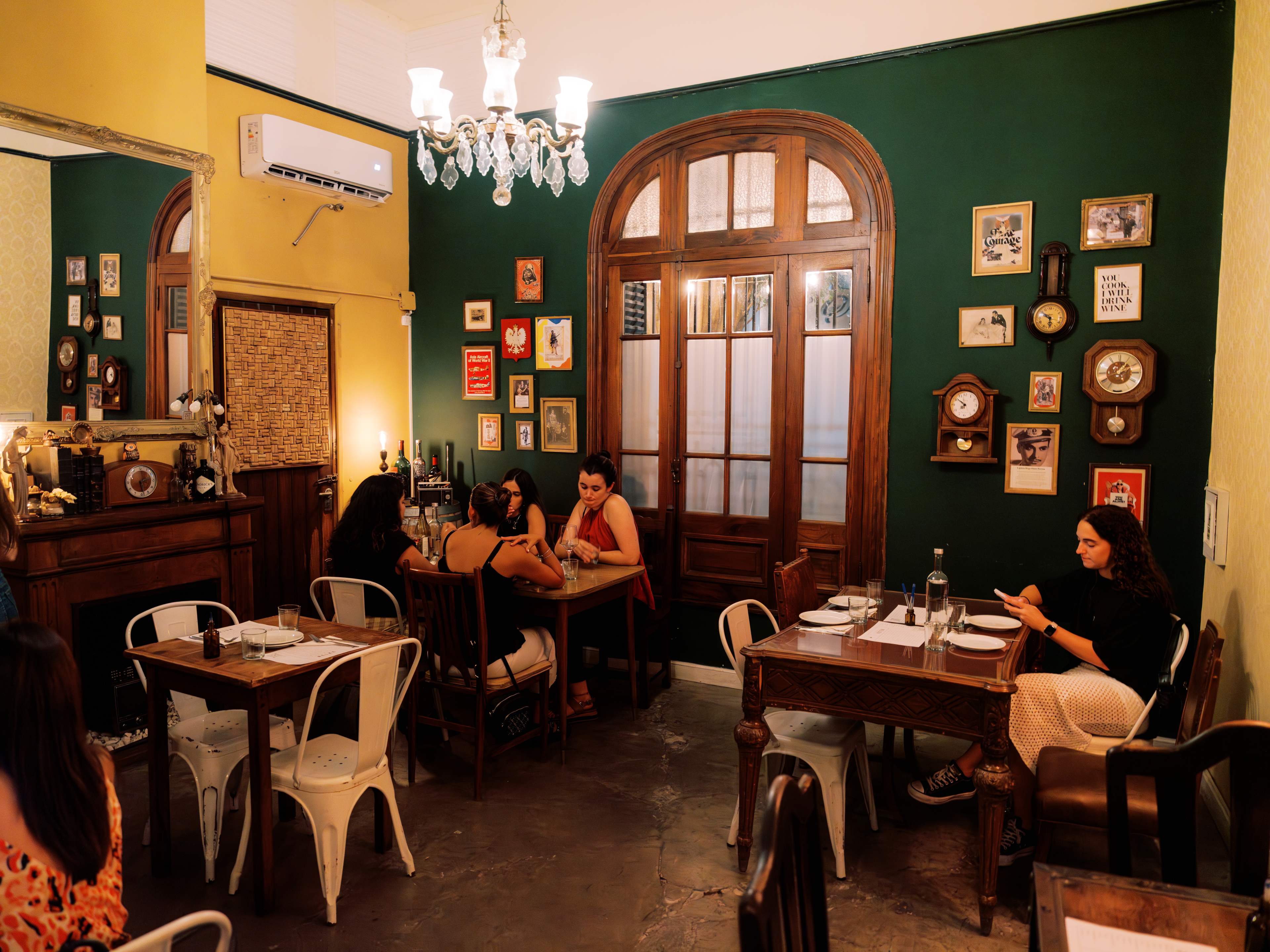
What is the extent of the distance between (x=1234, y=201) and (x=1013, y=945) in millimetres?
3169

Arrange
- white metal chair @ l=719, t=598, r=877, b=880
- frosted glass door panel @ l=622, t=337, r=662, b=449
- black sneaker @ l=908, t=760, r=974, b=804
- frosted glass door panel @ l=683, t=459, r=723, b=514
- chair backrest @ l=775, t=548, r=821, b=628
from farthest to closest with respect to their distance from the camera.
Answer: frosted glass door panel @ l=622, t=337, r=662, b=449 → frosted glass door panel @ l=683, t=459, r=723, b=514 → chair backrest @ l=775, t=548, r=821, b=628 → black sneaker @ l=908, t=760, r=974, b=804 → white metal chair @ l=719, t=598, r=877, b=880

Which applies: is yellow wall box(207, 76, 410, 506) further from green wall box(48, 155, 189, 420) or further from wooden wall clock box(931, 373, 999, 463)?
wooden wall clock box(931, 373, 999, 463)

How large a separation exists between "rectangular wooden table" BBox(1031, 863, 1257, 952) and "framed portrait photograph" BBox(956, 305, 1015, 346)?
318cm

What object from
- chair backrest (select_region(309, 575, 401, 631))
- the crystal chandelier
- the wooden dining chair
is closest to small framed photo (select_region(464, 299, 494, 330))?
the crystal chandelier

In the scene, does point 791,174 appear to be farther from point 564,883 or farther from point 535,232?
point 564,883

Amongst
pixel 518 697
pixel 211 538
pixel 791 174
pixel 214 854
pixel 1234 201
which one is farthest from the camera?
pixel 791 174

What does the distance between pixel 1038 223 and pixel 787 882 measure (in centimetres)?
389

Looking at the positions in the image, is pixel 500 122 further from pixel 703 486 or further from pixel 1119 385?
pixel 1119 385

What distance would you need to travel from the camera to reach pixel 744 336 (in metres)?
5.06

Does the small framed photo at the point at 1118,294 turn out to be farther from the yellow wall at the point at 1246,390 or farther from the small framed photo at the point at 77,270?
the small framed photo at the point at 77,270

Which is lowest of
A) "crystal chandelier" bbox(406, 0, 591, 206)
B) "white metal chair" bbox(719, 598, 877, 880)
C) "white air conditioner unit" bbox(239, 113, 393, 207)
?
"white metal chair" bbox(719, 598, 877, 880)

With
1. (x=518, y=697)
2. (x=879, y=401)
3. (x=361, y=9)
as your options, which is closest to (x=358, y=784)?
(x=518, y=697)

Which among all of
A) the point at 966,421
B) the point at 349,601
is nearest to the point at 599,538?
the point at 349,601

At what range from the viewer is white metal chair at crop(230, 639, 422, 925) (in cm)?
275
